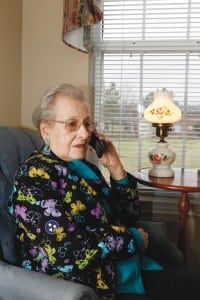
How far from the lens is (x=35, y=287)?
1.03 metres

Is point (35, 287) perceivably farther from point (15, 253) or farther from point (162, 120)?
point (162, 120)

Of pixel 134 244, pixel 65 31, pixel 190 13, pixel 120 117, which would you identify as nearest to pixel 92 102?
pixel 120 117

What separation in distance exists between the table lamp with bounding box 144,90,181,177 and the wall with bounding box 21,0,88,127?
537mm

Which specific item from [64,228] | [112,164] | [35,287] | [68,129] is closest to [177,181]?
[112,164]

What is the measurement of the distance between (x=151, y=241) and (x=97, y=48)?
1.24m

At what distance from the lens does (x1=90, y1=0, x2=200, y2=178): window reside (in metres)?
2.23

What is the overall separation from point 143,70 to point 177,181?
0.79 m

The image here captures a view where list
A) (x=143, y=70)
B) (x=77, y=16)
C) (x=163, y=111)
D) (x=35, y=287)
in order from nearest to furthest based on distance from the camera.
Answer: (x=35, y=287), (x=163, y=111), (x=77, y=16), (x=143, y=70)

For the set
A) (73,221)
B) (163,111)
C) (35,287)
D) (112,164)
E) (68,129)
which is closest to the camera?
(35,287)

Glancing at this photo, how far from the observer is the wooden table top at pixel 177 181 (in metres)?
1.75

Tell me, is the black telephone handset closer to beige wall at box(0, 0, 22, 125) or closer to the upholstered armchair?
the upholstered armchair

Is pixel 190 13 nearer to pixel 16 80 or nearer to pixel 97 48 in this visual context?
pixel 97 48

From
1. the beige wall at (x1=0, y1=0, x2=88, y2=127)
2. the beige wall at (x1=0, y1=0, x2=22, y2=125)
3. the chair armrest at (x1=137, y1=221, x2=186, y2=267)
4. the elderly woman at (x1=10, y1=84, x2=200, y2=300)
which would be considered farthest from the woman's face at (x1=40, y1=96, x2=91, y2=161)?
the beige wall at (x1=0, y1=0, x2=88, y2=127)

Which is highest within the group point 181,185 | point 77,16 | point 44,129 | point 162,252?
point 77,16
